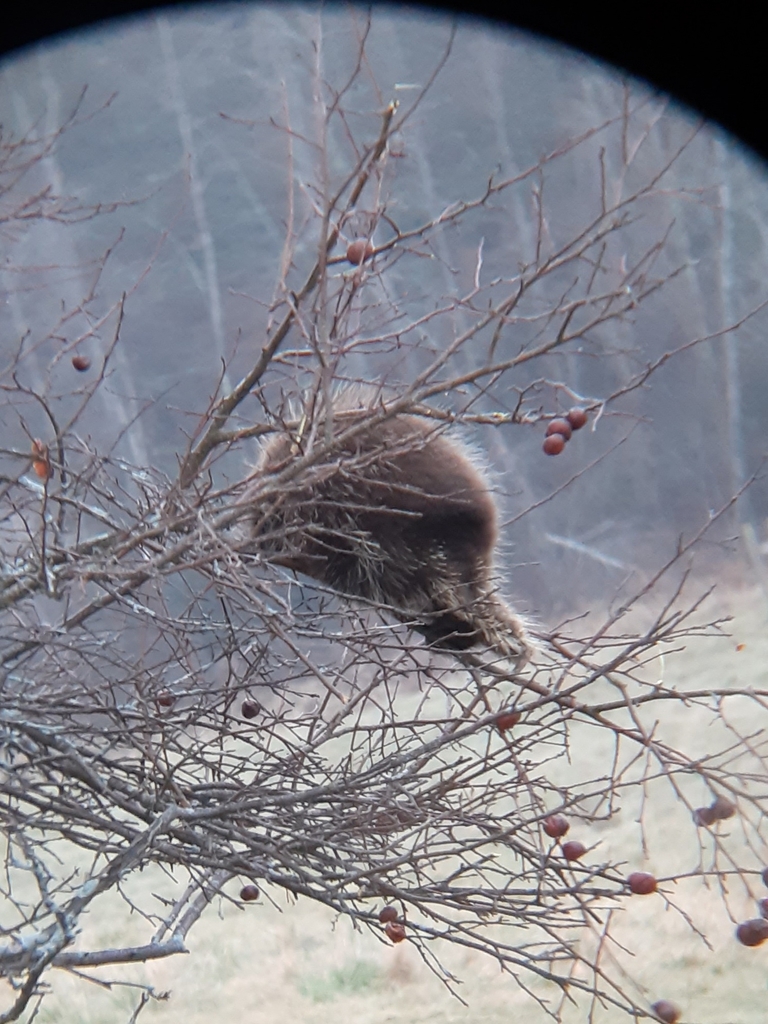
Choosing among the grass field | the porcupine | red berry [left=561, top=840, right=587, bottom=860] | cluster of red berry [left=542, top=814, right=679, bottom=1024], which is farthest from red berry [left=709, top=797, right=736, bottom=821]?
the grass field

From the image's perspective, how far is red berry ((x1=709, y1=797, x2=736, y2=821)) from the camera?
1.79m

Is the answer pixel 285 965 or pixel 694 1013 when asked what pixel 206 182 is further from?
pixel 694 1013

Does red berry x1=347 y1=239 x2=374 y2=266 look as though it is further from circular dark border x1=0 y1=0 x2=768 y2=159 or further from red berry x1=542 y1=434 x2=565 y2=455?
circular dark border x1=0 y1=0 x2=768 y2=159

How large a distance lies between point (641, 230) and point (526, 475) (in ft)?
12.8

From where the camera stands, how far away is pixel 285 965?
6.52 meters

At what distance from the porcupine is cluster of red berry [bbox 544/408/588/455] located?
334mm

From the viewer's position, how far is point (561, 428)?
1.95 meters

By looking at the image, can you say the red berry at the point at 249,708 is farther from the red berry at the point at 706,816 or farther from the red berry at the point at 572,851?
the red berry at the point at 706,816

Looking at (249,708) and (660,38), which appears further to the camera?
(660,38)

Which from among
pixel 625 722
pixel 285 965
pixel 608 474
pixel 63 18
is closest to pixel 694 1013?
pixel 285 965

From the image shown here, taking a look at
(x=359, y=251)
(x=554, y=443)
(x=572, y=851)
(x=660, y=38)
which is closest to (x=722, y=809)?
(x=572, y=851)

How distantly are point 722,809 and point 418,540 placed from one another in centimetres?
97

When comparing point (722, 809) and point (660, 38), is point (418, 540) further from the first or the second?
point (660, 38)

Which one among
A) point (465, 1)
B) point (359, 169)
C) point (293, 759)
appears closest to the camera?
point (359, 169)
